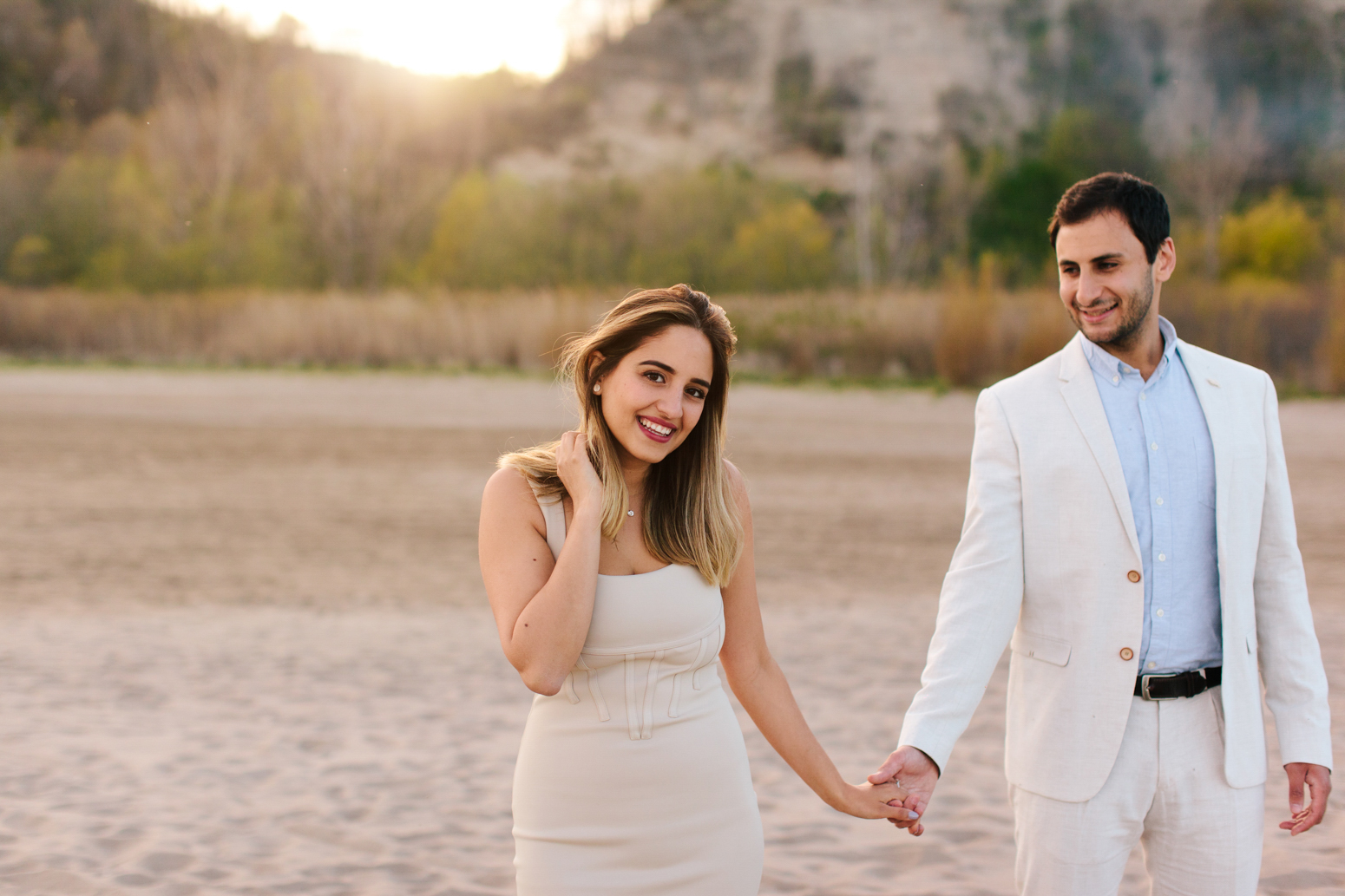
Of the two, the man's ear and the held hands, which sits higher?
the man's ear

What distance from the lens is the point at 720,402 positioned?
2535mm

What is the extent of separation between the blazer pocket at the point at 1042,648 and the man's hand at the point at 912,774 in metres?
0.31

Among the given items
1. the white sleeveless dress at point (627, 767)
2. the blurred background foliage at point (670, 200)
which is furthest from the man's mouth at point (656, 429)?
the blurred background foliage at point (670, 200)

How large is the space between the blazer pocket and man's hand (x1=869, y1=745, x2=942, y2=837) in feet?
1.03

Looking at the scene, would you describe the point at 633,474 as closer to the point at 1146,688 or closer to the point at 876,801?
the point at 876,801

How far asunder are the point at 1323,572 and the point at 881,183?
39481 millimetres

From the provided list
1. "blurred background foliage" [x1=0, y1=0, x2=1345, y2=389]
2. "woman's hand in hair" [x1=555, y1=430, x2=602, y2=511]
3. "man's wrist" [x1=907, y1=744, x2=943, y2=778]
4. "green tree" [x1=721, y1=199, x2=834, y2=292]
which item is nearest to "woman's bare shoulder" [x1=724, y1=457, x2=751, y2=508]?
"woman's hand in hair" [x1=555, y1=430, x2=602, y2=511]

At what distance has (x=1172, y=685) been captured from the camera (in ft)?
8.16

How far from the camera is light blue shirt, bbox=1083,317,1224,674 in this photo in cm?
252

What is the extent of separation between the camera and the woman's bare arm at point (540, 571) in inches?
87.0

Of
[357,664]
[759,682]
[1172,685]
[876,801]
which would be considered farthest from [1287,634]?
[357,664]

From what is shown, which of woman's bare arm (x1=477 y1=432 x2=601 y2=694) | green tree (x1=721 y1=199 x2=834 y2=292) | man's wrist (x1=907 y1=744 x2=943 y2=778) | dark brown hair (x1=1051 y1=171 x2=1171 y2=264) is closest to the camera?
woman's bare arm (x1=477 y1=432 x2=601 y2=694)

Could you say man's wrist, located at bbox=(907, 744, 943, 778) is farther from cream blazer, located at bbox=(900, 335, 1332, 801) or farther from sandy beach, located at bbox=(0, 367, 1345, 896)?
sandy beach, located at bbox=(0, 367, 1345, 896)

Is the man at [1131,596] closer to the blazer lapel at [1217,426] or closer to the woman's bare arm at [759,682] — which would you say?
the blazer lapel at [1217,426]
